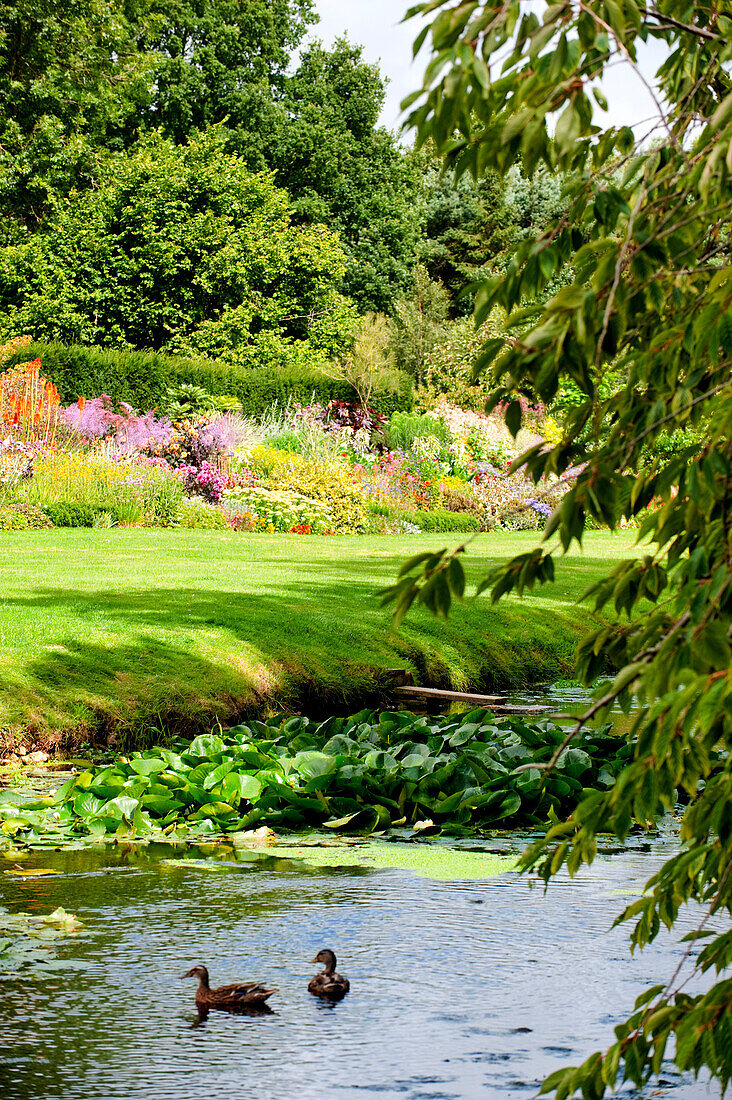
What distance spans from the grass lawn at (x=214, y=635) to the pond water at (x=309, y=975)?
2.42 m

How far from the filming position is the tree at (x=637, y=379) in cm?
177

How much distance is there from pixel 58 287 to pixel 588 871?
31274mm

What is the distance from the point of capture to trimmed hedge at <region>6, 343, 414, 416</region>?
24.0 meters

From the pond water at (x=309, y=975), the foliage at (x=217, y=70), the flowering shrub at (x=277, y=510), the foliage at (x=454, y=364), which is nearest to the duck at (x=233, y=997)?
the pond water at (x=309, y=975)

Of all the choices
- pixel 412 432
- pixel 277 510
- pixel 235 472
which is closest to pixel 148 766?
pixel 277 510

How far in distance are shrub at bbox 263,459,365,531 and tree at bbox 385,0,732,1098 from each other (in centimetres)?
1802

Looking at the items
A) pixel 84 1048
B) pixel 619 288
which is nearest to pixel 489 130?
pixel 619 288

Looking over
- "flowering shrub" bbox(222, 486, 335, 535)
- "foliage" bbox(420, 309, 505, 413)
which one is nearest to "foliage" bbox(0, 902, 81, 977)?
"flowering shrub" bbox(222, 486, 335, 535)

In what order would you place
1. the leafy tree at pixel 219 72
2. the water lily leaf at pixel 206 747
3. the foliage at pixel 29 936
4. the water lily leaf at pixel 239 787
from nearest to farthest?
the foliage at pixel 29 936, the water lily leaf at pixel 239 787, the water lily leaf at pixel 206 747, the leafy tree at pixel 219 72

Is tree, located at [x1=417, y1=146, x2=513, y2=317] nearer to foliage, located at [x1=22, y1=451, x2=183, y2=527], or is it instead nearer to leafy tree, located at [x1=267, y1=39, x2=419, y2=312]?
leafy tree, located at [x1=267, y1=39, x2=419, y2=312]

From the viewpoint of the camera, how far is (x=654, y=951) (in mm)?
4211

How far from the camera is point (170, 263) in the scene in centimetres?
3466

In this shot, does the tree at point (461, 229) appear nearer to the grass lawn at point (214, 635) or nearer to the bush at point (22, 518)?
the bush at point (22, 518)

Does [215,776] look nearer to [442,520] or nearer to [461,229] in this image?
[442,520]
